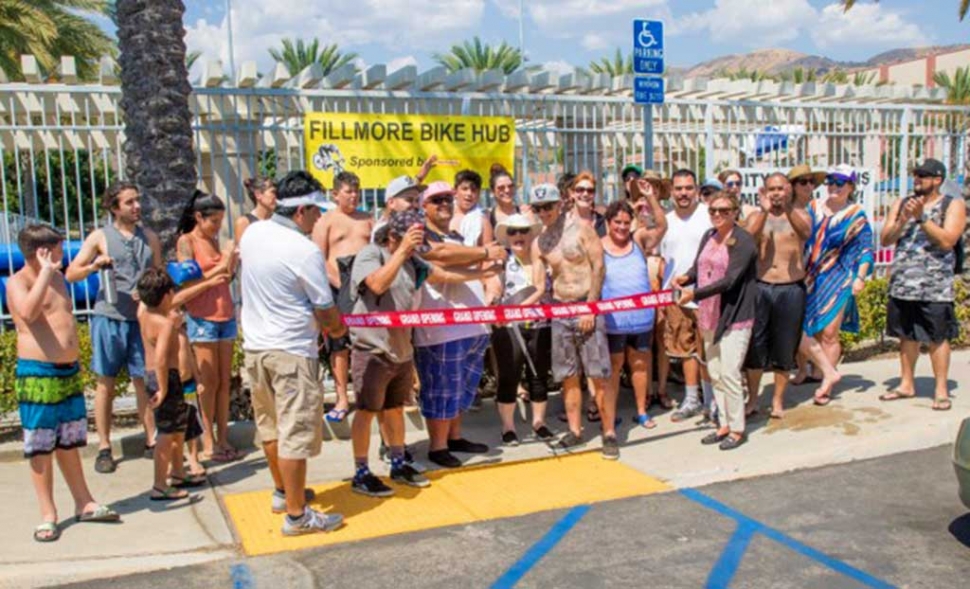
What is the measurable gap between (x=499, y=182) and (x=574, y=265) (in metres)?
1.29

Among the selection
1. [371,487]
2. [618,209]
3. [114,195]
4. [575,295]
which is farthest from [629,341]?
[114,195]

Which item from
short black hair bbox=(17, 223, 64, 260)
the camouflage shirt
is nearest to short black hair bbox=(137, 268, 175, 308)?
short black hair bbox=(17, 223, 64, 260)

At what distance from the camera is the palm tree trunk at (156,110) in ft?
23.9

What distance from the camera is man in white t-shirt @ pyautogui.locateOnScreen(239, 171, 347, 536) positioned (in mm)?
5000

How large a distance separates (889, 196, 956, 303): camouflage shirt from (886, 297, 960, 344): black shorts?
0.23 feet

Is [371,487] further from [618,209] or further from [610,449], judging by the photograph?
[618,209]

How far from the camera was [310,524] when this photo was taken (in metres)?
5.17

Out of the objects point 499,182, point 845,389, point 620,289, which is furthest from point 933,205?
point 499,182

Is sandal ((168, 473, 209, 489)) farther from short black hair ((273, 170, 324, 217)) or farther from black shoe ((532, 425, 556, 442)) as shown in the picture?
black shoe ((532, 425, 556, 442))

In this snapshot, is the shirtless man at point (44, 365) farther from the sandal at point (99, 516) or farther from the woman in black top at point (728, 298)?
the woman in black top at point (728, 298)

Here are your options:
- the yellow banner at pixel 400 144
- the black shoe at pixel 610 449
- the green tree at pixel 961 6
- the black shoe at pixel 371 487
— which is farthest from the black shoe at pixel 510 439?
the green tree at pixel 961 6

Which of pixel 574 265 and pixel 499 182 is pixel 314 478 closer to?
pixel 574 265

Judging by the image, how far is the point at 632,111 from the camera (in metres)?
9.97

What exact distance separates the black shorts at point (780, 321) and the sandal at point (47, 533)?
498 centimetres
